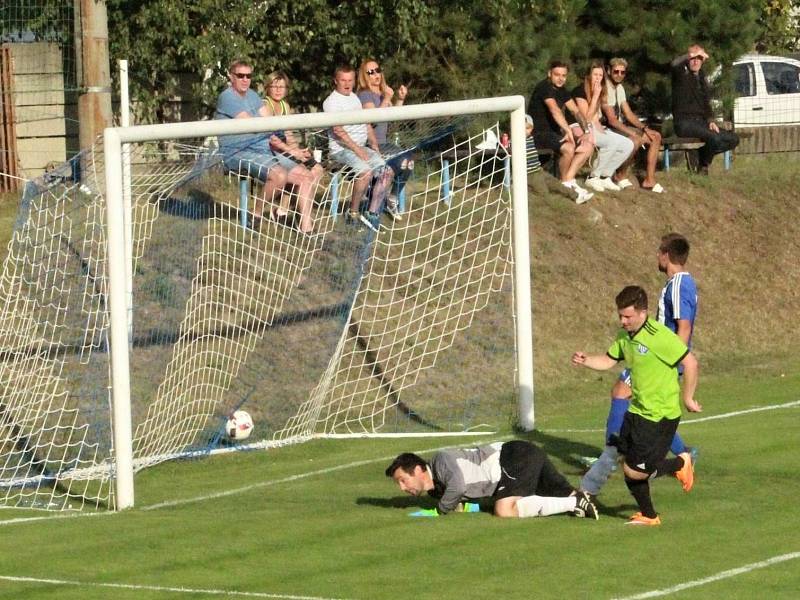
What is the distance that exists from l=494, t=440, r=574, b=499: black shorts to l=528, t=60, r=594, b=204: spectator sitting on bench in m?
10.2

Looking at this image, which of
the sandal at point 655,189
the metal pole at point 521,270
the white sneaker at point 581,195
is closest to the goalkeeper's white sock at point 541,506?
the metal pole at point 521,270

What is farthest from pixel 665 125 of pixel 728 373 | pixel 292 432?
pixel 292 432

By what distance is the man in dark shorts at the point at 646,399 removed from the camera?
9750 mm

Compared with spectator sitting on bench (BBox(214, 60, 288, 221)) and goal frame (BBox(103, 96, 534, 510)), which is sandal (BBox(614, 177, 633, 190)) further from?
goal frame (BBox(103, 96, 534, 510))

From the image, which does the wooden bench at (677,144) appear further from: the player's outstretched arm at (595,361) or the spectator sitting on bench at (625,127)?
the player's outstretched arm at (595,361)

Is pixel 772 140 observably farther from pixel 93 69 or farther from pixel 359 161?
pixel 93 69

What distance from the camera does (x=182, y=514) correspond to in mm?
11023

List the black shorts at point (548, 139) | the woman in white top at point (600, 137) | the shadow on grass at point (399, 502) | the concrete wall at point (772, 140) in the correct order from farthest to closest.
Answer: the concrete wall at point (772, 140) → the woman in white top at point (600, 137) → the black shorts at point (548, 139) → the shadow on grass at point (399, 502)

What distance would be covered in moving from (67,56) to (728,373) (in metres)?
8.79

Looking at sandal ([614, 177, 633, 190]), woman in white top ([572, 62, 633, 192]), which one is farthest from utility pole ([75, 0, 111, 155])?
sandal ([614, 177, 633, 190])

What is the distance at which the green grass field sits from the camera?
8531 millimetres

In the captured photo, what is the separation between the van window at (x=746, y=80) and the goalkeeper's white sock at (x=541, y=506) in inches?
802

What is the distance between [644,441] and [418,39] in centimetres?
1206

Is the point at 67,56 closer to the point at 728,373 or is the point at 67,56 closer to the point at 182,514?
the point at 728,373
